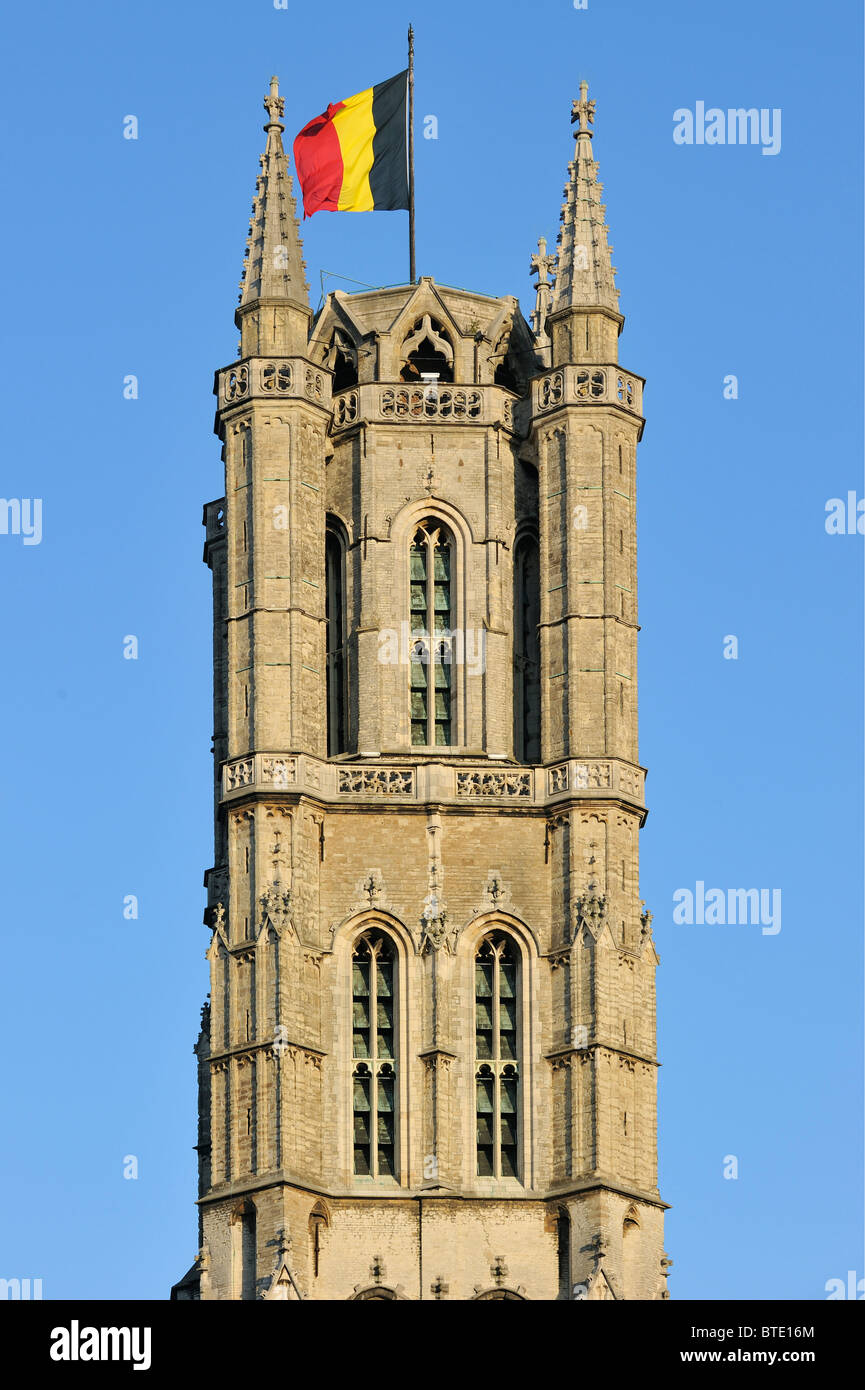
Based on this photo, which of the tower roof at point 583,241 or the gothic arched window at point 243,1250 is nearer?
the gothic arched window at point 243,1250

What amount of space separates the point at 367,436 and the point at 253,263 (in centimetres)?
431

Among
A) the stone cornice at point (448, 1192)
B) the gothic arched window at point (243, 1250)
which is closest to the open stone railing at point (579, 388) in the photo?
the stone cornice at point (448, 1192)

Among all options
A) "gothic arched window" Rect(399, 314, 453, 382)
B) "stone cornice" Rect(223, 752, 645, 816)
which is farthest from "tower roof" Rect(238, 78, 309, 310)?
"stone cornice" Rect(223, 752, 645, 816)

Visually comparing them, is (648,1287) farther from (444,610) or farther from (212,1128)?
(444,610)

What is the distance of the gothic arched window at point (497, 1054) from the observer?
74.8 m

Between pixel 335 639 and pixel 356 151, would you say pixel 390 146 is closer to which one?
pixel 356 151

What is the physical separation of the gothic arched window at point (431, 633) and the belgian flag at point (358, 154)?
24.2 feet

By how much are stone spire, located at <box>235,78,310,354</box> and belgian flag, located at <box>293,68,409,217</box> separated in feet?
2.20

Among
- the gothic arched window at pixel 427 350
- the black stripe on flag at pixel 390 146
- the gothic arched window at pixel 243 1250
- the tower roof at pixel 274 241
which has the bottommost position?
the gothic arched window at pixel 243 1250

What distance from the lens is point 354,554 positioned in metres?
79.1

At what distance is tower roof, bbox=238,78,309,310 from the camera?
264ft

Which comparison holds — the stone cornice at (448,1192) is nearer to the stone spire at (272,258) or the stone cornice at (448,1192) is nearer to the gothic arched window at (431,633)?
the gothic arched window at (431,633)
